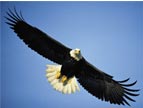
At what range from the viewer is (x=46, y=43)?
21.9 feet

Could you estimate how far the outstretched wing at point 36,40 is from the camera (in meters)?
6.63

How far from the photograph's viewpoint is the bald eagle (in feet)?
21.0

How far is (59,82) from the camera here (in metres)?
6.70

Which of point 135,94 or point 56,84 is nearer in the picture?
point 135,94

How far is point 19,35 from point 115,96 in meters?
2.24

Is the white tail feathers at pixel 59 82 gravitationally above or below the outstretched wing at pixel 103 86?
below

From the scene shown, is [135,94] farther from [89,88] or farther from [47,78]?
[47,78]

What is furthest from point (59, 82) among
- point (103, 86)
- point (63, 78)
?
point (103, 86)

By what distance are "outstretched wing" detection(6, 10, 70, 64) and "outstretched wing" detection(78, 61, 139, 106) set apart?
57 cm

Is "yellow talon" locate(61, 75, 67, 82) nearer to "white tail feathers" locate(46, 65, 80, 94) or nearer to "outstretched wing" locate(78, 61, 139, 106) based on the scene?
"white tail feathers" locate(46, 65, 80, 94)

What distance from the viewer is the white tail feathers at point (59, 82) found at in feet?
21.8

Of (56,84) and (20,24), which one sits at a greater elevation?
(20,24)

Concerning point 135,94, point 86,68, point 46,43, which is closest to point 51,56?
point 46,43

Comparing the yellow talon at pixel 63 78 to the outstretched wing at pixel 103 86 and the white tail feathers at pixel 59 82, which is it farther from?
the outstretched wing at pixel 103 86
